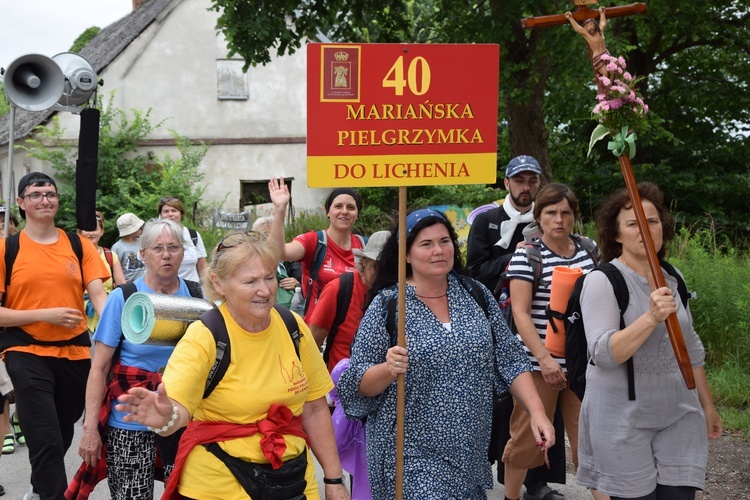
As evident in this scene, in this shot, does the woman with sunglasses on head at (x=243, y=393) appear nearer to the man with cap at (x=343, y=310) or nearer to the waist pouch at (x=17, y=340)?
the man with cap at (x=343, y=310)

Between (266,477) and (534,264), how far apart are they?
8.11ft

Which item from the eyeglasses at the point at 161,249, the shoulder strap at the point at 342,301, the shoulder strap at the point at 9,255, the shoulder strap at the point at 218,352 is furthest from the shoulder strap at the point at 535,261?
the shoulder strap at the point at 9,255

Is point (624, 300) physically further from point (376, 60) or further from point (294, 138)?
point (294, 138)

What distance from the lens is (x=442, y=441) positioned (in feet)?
11.7

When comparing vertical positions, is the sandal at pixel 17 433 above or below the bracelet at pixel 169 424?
below

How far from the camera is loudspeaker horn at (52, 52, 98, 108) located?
6633 mm

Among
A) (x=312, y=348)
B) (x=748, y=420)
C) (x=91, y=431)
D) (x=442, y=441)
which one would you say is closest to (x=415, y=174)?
(x=312, y=348)

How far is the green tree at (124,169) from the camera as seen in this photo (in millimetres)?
22719

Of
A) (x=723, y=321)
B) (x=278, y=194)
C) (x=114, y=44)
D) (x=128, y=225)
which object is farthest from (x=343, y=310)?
(x=114, y=44)

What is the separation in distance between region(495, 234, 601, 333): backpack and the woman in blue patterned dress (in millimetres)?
1413

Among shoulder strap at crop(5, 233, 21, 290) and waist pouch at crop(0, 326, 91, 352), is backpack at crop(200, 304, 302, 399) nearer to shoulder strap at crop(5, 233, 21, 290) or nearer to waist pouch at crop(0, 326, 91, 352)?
waist pouch at crop(0, 326, 91, 352)

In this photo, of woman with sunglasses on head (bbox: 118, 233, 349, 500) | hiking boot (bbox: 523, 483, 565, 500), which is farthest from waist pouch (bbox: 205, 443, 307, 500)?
hiking boot (bbox: 523, 483, 565, 500)

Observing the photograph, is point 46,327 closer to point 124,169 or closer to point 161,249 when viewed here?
point 161,249

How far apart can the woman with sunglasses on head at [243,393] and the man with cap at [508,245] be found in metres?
2.45
